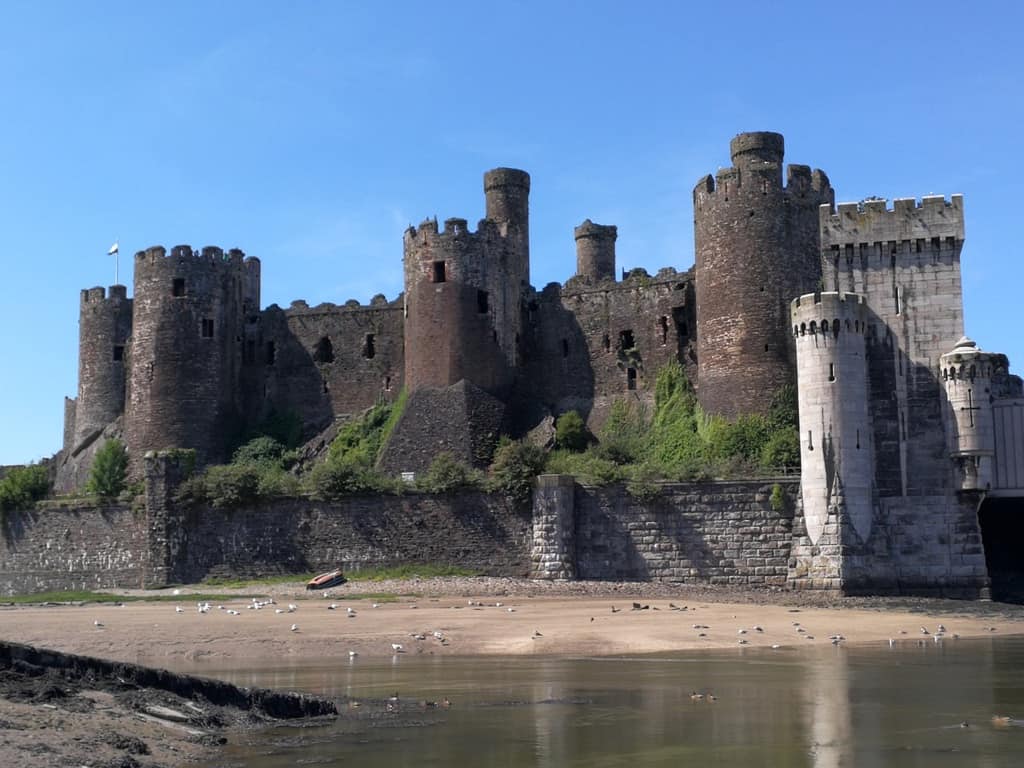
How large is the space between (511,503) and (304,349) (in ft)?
60.8

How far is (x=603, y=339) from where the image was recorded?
5147cm

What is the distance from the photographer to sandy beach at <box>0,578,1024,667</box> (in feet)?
88.2

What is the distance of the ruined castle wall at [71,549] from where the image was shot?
146 ft

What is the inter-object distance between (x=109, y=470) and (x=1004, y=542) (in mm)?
30192

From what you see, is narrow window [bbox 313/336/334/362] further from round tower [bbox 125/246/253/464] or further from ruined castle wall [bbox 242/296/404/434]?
round tower [bbox 125/246/253/464]

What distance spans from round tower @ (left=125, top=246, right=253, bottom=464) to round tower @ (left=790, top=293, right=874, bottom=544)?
81.0 feet

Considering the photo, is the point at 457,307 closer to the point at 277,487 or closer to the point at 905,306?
the point at 277,487

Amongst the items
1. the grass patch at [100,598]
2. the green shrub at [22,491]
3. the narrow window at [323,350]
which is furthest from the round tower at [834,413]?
the green shrub at [22,491]

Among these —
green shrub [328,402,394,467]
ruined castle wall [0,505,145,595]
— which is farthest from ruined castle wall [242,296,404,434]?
ruined castle wall [0,505,145,595]

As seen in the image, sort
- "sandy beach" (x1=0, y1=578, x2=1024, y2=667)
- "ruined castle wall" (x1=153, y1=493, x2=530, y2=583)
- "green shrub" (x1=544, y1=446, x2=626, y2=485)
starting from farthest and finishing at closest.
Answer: "ruined castle wall" (x1=153, y1=493, x2=530, y2=583), "green shrub" (x1=544, y1=446, x2=626, y2=485), "sandy beach" (x1=0, y1=578, x2=1024, y2=667)

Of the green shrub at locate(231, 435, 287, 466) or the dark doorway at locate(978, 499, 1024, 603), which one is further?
the green shrub at locate(231, 435, 287, 466)

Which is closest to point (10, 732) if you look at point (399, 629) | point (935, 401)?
point (399, 629)

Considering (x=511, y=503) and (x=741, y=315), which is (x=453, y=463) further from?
(x=741, y=315)

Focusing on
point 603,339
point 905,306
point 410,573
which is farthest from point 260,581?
point 905,306
